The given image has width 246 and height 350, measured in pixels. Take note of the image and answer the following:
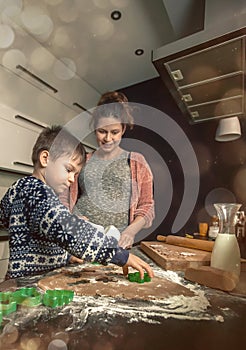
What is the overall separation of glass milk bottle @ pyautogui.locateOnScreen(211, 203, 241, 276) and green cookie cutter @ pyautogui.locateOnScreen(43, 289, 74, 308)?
32 centimetres

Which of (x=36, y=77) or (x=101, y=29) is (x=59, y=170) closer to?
(x=36, y=77)

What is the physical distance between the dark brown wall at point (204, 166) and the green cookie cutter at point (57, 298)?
152 cm

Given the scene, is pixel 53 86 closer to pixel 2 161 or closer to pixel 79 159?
pixel 2 161

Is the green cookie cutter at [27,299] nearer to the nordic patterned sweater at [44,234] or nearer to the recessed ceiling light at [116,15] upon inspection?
the nordic patterned sweater at [44,234]

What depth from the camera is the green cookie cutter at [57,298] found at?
326 mm

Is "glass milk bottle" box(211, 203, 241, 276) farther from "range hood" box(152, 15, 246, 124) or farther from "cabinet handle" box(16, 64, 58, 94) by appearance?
"cabinet handle" box(16, 64, 58, 94)

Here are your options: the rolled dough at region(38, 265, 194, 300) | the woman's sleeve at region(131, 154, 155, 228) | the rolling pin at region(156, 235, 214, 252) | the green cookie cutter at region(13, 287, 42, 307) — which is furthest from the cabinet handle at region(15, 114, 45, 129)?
the green cookie cutter at region(13, 287, 42, 307)

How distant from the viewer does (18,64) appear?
1.47 metres

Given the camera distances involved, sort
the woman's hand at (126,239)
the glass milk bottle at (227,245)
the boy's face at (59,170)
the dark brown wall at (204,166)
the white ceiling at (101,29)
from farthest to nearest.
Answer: the dark brown wall at (204,166) < the white ceiling at (101,29) < the woman's hand at (126,239) < the boy's face at (59,170) < the glass milk bottle at (227,245)

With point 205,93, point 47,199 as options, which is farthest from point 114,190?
point 47,199

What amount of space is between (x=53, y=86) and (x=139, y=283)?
157 cm

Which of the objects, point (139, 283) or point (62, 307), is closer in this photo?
point (62, 307)

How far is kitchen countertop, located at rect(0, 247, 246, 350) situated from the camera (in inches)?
9.7

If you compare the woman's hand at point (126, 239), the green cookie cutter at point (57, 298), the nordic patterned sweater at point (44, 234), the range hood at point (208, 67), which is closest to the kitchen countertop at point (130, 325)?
the green cookie cutter at point (57, 298)
